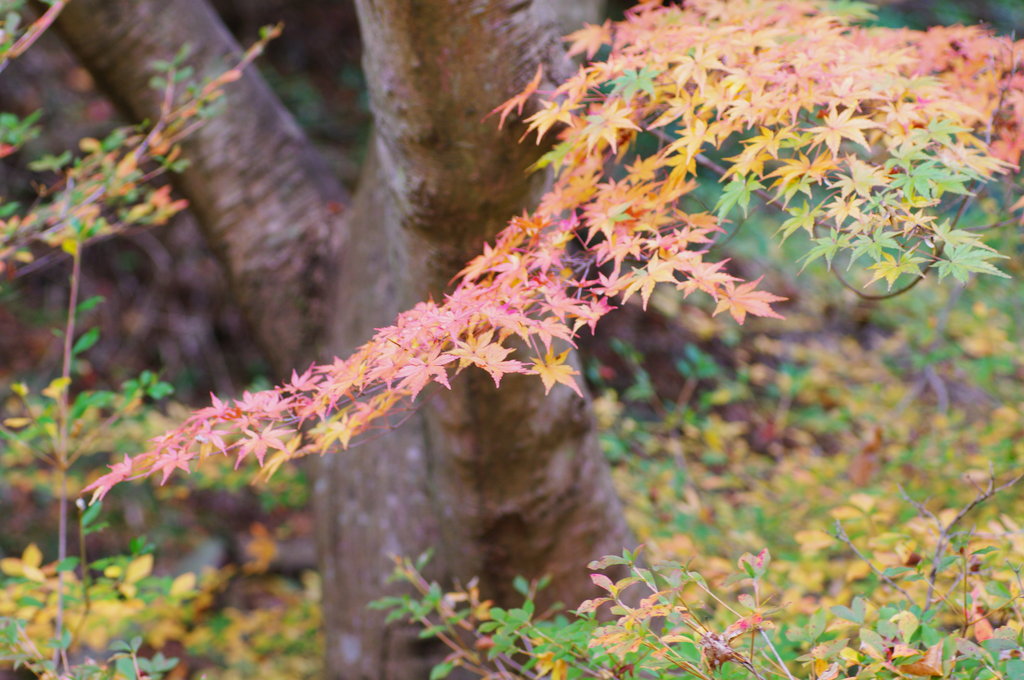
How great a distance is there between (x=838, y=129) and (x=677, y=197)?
0.22 meters

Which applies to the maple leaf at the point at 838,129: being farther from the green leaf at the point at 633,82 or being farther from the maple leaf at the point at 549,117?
the maple leaf at the point at 549,117

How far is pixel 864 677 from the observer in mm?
814

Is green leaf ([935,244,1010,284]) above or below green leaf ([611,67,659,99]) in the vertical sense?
below

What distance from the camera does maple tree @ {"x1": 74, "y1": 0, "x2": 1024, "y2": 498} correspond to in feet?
2.92

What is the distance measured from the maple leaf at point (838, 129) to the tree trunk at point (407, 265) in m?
0.45

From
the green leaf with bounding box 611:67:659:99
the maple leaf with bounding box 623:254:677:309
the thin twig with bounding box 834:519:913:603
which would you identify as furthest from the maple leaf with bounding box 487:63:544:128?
the thin twig with bounding box 834:519:913:603

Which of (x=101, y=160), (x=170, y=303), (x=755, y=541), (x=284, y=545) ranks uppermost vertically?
(x=101, y=160)

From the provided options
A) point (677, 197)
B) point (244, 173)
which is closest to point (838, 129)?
point (677, 197)

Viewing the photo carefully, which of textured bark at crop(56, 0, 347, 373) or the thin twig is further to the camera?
textured bark at crop(56, 0, 347, 373)

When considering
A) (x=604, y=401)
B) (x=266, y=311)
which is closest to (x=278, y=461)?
(x=266, y=311)

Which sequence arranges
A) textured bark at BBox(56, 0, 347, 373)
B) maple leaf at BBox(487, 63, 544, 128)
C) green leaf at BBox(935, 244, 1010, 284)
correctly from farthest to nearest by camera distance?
textured bark at BBox(56, 0, 347, 373), maple leaf at BBox(487, 63, 544, 128), green leaf at BBox(935, 244, 1010, 284)

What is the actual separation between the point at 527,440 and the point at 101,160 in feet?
3.43

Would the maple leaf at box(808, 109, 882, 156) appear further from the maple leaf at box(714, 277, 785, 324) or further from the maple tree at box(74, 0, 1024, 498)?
the maple leaf at box(714, 277, 785, 324)

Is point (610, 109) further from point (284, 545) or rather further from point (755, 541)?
point (284, 545)
